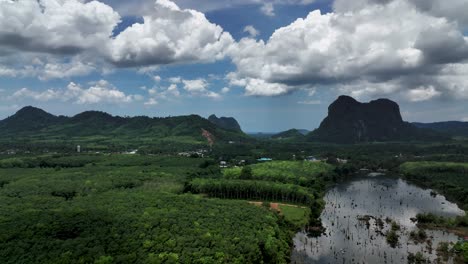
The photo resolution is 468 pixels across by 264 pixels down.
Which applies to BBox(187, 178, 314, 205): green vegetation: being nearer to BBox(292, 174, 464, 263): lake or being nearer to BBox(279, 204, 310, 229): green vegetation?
BBox(279, 204, 310, 229): green vegetation

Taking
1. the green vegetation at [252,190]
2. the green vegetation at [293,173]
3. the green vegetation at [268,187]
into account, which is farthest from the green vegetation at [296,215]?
the green vegetation at [293,173]

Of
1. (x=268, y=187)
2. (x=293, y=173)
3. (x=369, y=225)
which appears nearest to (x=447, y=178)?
(x=293, y=173)

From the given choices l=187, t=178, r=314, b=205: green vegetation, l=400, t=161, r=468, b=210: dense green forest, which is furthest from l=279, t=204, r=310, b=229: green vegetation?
l=400, t=161, r=468, b=210: dense green forest

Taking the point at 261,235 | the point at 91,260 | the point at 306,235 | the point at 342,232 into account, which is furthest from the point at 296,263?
the point at 91,260

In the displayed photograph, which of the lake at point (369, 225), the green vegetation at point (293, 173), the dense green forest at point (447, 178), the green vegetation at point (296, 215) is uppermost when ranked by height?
the green vegetation at point (293, 173)

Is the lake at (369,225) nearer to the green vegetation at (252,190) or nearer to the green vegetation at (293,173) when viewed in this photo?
the green vegetation at (293,173)

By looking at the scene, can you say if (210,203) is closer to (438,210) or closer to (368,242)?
(368,242)

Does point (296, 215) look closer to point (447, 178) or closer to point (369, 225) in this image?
point (369, 225)

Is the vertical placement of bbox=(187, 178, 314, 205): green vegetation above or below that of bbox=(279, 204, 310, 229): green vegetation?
above
